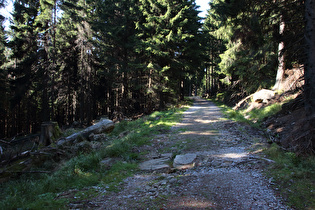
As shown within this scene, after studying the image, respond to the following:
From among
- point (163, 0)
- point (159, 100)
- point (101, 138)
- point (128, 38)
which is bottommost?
point (101, 138)

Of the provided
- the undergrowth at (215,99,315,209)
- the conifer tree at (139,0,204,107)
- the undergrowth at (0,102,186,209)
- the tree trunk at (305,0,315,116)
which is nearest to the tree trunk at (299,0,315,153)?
the tree trunk at (305,0,315,116)

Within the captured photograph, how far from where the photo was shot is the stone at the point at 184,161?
515cm

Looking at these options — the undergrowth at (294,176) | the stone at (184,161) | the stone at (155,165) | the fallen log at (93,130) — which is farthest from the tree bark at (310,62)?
the fallen log at (93,130)

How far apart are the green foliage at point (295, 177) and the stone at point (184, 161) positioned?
1959 millimetres

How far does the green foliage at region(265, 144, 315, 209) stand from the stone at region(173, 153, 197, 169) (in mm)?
1959

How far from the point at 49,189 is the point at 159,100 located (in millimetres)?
16517

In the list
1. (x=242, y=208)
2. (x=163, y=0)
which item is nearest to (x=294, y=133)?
(x=242, y=208)

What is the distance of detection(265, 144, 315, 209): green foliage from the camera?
2.98m

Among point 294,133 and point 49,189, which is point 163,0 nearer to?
point 294,133

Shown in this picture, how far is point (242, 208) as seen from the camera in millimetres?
2920

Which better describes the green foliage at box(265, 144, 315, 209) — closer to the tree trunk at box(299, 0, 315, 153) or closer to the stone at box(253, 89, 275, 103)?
the tree trunk at box(299, 0, 315, 153)

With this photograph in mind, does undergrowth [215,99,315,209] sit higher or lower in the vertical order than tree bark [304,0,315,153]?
lower

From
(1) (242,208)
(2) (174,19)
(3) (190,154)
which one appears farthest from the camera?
(2) (174,19)

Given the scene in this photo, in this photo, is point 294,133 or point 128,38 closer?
point 294,133
